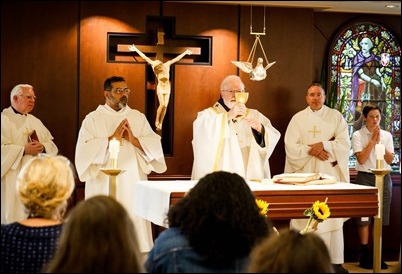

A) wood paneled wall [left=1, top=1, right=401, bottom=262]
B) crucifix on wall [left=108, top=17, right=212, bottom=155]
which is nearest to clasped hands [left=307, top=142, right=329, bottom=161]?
wood paneled wall [left=1, top=1, right=401, bottom=262]

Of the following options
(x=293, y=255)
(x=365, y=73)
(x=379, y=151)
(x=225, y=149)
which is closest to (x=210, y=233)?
(x=293, y=255)

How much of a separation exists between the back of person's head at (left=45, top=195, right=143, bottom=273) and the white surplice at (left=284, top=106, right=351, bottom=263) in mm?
5396

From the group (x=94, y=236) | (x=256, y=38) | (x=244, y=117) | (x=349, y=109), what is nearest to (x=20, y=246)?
(x=94, y=236)

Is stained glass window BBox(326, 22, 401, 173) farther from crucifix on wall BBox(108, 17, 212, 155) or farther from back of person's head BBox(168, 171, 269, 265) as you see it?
back of person's head BBox(168, 171, 269, 265)

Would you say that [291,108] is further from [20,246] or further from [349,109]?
[20,246]

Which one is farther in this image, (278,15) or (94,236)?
(278,15)

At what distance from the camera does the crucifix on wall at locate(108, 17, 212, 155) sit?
8.30 m

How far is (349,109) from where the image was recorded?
374 inches

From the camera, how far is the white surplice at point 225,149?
7.75 metres

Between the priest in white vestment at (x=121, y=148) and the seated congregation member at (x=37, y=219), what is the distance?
4.12m

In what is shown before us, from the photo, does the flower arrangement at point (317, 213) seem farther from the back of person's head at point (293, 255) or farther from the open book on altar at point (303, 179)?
the back of person's head at point (293, 255)

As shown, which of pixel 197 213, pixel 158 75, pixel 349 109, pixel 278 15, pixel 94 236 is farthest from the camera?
pixel 349 109

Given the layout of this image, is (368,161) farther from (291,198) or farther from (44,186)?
(44,186)

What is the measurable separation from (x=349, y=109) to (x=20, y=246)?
6.44 m
